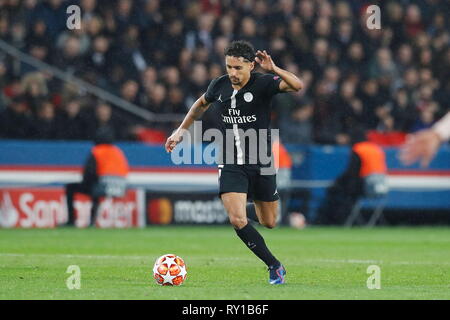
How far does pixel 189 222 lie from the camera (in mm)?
19188

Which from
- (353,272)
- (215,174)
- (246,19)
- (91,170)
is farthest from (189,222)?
(353,272)

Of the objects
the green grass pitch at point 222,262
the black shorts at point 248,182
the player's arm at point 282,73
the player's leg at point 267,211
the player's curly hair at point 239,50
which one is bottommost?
the green grass pitch at point 222,262

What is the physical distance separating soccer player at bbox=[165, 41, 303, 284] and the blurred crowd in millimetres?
8588

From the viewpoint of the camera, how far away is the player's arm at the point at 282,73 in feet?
30.5

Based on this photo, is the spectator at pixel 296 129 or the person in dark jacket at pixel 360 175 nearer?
the person in dark jacket at pixel 360 175

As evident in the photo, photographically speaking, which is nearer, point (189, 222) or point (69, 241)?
point (69, 241)

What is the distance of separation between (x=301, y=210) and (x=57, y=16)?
225 inches

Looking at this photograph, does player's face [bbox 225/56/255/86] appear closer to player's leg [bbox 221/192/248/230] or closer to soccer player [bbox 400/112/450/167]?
player's leg [bbox 221/192/248/230]

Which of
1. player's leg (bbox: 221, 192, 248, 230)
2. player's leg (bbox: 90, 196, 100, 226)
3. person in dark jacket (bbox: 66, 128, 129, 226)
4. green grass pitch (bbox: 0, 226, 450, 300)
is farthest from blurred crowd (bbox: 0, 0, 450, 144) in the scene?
player's leg (bbox: 221, 192, 248, 230)

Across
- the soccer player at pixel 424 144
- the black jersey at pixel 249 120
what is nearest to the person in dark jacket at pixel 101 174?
the black jersey at pixel 249 120

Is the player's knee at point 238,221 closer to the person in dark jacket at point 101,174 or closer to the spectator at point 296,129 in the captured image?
the person in dark jacket at point 101,174

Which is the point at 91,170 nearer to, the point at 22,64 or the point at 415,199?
the point at 22,64

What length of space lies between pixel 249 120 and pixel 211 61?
1019cm

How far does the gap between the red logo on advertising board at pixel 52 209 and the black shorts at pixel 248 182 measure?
8.57 metres
